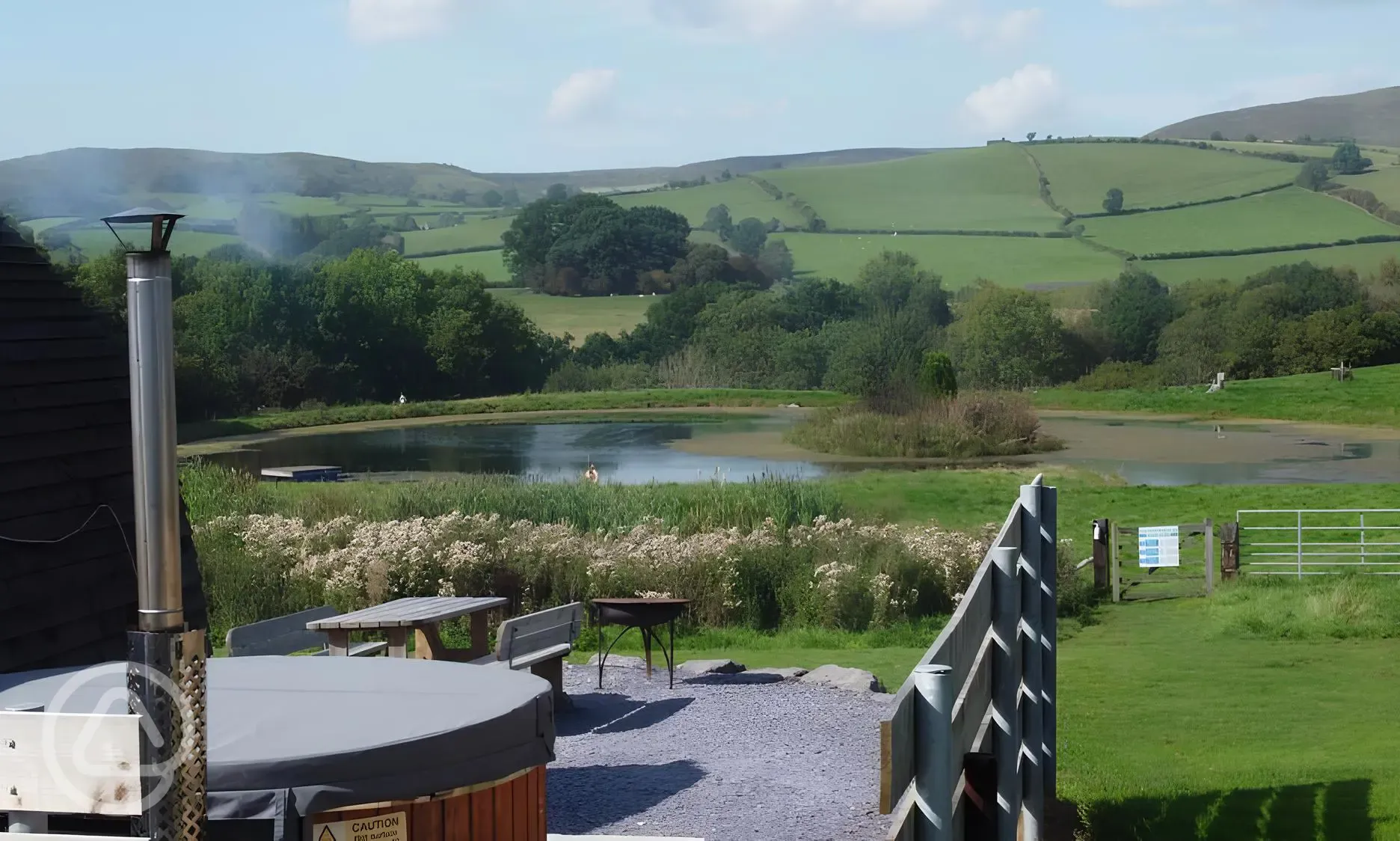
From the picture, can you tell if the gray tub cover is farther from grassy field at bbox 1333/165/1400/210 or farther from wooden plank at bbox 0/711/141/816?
grassy field at bbox 1333/165/1400/210

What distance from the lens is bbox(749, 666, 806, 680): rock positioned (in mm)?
11578

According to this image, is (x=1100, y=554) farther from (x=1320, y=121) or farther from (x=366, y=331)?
(x=1320, y=121)

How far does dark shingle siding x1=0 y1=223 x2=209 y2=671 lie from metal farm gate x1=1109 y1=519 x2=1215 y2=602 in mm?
11600

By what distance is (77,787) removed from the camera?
333 centimetres

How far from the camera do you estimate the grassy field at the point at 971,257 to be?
108 meters

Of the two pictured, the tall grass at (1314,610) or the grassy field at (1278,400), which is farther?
the grassy field at (1278,400)

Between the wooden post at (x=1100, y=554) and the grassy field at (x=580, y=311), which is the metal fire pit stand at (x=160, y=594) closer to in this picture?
the wooden post at (x=1100, y=554)

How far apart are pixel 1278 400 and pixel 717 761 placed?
46906 millimetres

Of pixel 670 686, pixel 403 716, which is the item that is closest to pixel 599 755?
pixel 670 686

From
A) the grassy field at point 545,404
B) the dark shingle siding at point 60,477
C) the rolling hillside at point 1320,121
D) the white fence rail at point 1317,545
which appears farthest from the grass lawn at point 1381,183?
the dark shingle siding at point 60,477

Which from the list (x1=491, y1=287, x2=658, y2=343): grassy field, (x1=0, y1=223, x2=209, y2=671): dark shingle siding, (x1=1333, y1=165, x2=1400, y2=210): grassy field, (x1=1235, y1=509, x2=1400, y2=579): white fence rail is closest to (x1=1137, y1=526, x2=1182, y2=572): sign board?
(x1=1235, y1=509, x2=1400, y2=579): white fence rail

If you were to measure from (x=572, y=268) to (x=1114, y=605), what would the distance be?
286 ft

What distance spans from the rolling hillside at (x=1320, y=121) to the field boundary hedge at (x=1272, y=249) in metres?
66.4

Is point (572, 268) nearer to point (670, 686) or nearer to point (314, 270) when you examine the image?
point (314, 270)
